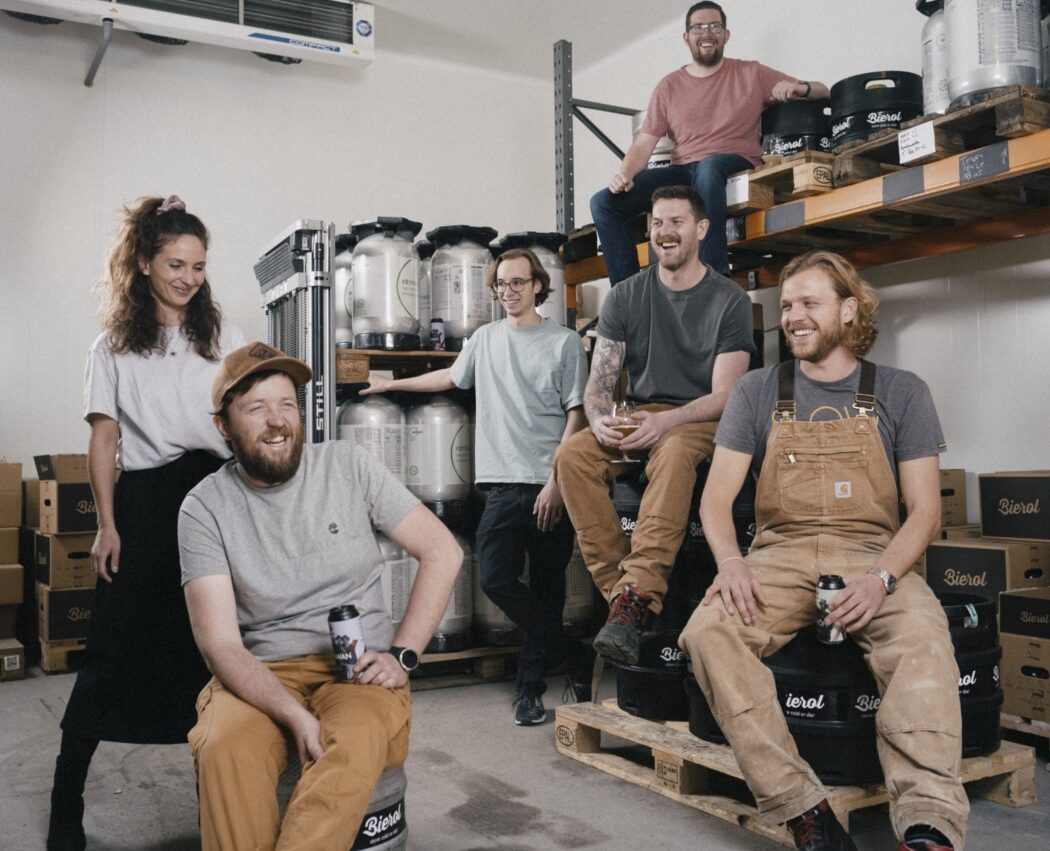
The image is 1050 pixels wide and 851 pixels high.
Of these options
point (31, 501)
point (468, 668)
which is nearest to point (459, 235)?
point (468, 668)

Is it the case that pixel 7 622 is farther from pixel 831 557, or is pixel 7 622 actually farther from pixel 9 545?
pixel 831 557

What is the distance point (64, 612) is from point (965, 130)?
5.67 metres

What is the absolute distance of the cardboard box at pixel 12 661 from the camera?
19.1 ft

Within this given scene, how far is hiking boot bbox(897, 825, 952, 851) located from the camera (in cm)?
247

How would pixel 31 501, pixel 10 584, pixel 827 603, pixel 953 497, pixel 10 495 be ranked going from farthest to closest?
pixel 31 501, pixel 10 495, pixel 10 584, pixel 953 497, pixel 827 603

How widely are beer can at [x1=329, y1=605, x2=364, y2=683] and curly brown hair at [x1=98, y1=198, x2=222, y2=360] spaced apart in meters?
1.25

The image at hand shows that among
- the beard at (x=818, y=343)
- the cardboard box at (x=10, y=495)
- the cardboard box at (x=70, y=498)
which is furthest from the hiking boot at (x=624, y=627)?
the cardboard box at (x=10, y=495)

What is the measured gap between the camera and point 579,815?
3.29 m

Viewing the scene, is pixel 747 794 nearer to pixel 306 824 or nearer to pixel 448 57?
pixel 306 824

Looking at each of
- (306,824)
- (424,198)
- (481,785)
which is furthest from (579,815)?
(424,198)

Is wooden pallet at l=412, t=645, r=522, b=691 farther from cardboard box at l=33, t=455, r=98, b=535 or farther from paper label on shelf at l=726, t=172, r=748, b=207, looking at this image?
paper label on shelf at l=726, t=172, r=748, b=207

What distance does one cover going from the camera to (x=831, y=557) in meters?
3.14

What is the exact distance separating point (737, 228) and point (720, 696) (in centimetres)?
276

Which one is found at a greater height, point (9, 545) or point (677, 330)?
point (677, 330)
